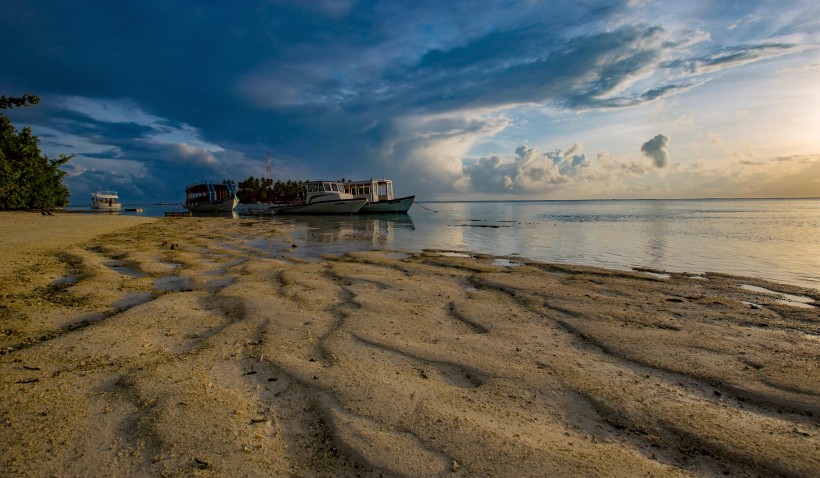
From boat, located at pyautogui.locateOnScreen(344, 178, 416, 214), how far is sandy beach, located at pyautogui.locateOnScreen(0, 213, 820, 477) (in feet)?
161

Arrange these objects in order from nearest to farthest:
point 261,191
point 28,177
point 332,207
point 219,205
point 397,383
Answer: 1. point 397,383
2. point 28,177
3. point 332,207
4. point 219,205
5. point 261,191

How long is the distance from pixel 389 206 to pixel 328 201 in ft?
28.7

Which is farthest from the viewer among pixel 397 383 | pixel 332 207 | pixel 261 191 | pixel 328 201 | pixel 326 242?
pixel 261 191

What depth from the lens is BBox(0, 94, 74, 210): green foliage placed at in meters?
12.4

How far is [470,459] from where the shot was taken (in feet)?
8.68

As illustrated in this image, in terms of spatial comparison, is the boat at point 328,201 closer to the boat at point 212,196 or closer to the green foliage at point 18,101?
the boat at point 212,196

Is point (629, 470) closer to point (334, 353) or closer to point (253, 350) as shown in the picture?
point (334, 353)

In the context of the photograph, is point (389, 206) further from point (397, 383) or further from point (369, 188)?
point (397, 383)

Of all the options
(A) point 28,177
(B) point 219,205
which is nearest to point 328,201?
(B) point 219,205

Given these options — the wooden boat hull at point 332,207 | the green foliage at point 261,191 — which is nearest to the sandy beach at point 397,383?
the wooden boat hull at point 332,207

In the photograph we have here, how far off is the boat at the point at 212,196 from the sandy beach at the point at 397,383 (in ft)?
216

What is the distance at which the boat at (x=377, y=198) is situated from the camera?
56.6 metres

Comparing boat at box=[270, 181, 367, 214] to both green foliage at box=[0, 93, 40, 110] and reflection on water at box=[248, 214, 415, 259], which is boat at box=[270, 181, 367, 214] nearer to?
reflection on water at box=[248, 214, 415, 259]

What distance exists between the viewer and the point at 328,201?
178 ft
